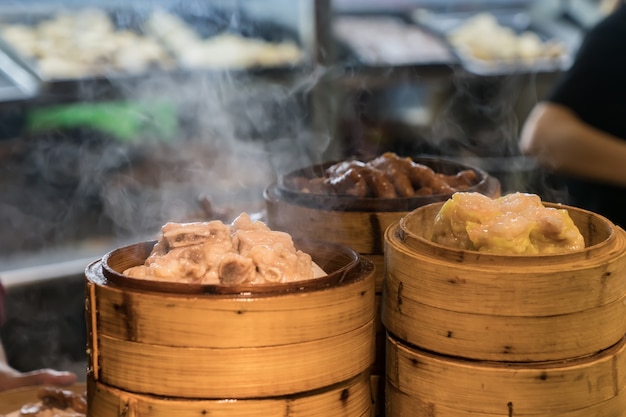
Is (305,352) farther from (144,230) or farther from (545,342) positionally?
(144,230)

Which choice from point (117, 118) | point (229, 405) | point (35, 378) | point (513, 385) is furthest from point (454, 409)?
point (117, 118)

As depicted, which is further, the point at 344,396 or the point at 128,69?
the point at 128,69

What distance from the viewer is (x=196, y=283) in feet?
5.80

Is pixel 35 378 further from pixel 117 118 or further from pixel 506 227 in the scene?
pixel 117 118

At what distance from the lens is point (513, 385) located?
5.93 feet

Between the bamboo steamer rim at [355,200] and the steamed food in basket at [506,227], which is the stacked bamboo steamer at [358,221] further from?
the steamed food in basket at [506,227]

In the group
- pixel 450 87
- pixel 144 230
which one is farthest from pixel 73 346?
pixel 450 87

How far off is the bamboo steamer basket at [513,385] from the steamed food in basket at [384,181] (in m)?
0.67

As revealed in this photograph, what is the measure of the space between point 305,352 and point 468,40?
5431 mm

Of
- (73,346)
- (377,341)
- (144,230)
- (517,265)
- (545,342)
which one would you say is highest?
(517,265)

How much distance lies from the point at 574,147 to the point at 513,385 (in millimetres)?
2856

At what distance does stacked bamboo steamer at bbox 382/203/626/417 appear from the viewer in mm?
1776

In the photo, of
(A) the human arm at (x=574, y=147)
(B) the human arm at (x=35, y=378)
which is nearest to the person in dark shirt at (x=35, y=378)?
(B) the human arm at (x=35, y=378)

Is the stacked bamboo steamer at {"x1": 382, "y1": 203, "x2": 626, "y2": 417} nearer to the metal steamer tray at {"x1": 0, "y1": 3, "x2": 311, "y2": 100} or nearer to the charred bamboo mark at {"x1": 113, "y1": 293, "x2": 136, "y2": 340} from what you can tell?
the charred bamboo mark at {"x1": 113, "y1": 293, "x2": 136, "y2": 340}
